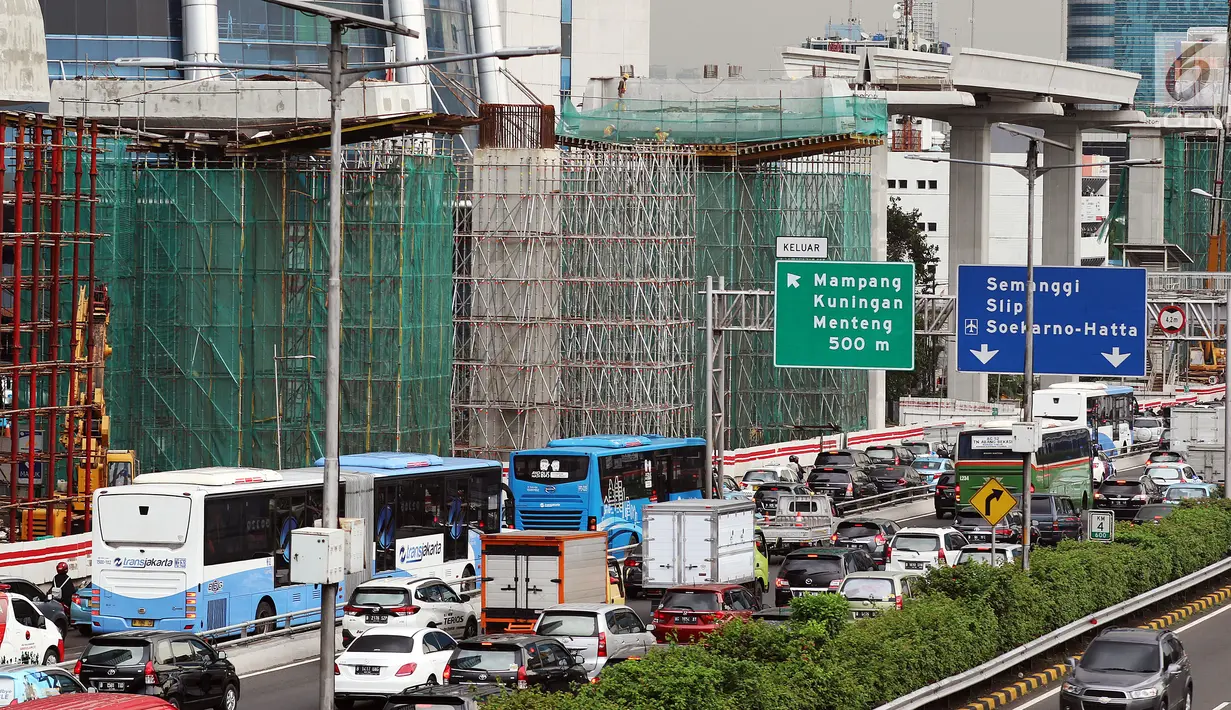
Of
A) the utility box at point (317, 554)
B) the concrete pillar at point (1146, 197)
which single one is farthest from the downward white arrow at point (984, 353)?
the concrete pillar at point (1146, 197)

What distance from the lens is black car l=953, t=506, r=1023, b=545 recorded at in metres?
37.4

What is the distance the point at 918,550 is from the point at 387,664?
44.4 ft

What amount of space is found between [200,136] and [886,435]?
2885 cm

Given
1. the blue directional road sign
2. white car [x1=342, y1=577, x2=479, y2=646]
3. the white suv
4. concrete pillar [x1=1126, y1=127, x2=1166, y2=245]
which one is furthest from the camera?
concrete pillar [x1=1126, y1=127, x2=1166, y2=245]

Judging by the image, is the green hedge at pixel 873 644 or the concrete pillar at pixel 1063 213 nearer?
the green hedge at pixel 873 644

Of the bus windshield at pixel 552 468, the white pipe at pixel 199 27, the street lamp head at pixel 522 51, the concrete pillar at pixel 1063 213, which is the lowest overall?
the bus windshield at pixel 552 468

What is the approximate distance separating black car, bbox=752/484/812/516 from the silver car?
1777cm

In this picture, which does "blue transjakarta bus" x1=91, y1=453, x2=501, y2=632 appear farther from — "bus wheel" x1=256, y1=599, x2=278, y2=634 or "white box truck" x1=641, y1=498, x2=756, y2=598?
"white box truck" x1=641, y1=498, x2=756, y2=598

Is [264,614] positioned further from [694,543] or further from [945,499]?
[945,499]

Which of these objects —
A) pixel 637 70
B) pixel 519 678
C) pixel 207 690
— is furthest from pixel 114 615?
pixel 637 70

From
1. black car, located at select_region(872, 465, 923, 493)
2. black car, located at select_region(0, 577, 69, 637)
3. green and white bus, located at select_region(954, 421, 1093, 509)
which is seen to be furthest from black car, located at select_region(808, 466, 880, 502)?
black car, located at select_region(0, 577, 69, 637)

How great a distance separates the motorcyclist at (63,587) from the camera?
102ft

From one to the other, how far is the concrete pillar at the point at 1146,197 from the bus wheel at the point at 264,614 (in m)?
75.0

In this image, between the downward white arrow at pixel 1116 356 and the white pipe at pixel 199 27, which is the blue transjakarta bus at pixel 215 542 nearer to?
the downward white arrow at pixel 1116 356
